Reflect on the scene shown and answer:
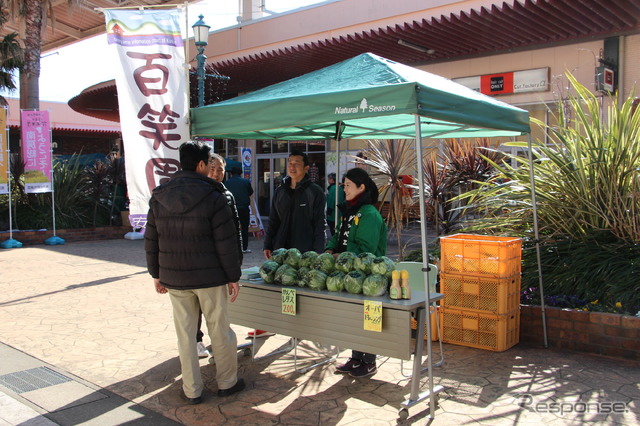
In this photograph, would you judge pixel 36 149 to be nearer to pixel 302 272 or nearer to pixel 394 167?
pixel 394 167

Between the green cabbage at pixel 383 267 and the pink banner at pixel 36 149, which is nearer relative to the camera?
the green cabbage at pixel 383 267

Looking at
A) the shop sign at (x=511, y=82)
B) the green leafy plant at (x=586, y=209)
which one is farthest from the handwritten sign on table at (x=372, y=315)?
the shop sign at (x=511, y=82)

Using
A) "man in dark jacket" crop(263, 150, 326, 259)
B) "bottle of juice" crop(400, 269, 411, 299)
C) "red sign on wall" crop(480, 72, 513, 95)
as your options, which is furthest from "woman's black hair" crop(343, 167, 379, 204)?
"red sign on wall" crop(480, 72, 513, 95)

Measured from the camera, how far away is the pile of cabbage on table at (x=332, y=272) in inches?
162

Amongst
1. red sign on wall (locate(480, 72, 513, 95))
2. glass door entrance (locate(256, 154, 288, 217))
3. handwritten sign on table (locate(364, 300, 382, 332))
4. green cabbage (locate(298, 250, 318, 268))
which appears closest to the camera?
handwritten sign on table (locate(364, 300, 382, 332))

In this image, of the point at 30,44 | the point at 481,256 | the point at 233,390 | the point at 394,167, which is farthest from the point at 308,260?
the point at 30,44

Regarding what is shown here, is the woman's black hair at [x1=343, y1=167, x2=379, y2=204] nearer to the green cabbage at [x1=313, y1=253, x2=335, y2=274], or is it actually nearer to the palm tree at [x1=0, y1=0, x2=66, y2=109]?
the green cabbage at [x1=313, y1=253, x2=335, y2=274]

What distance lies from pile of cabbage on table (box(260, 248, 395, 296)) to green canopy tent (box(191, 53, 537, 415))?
1.14 ft

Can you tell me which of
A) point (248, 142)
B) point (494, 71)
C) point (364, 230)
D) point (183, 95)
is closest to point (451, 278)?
point (364, 230)

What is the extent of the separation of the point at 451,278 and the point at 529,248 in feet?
4.10

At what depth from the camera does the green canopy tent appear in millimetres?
3932

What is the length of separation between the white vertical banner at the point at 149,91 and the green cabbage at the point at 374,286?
280 cm

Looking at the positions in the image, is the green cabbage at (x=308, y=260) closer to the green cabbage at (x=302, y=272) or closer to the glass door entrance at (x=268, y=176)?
the green cabbage at (x=302, y=272)

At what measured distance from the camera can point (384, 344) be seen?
3.92m
